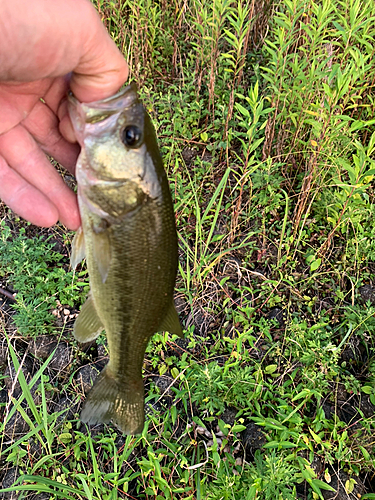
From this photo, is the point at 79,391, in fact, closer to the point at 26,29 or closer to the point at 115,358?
the point at 115,358

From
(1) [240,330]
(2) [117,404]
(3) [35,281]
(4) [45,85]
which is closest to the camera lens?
(2) [117,404]

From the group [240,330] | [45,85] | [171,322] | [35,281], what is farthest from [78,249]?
[240,330]

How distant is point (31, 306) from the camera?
2736 millimetres

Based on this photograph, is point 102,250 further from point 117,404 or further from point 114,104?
point 117,404

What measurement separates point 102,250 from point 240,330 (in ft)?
4.94

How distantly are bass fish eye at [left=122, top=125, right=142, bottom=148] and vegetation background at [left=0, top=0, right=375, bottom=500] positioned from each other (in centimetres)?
98

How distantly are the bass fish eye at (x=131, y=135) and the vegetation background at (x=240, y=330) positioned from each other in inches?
38.5

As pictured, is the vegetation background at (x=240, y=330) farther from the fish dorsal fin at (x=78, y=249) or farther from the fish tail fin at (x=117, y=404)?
the fish dorsal fin at (x=78, y=249)

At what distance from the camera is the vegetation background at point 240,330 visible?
7.38 feet

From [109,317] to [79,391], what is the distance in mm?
1079

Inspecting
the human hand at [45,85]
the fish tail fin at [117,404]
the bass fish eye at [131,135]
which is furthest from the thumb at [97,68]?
the fish tail fin at [117,404]

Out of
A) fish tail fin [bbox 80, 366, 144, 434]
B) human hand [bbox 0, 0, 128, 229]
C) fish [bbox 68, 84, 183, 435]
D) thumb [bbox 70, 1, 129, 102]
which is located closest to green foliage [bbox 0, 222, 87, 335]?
human hand [bbox 0, 0, 128, 229]

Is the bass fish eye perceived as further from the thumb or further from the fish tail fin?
the fish tail fin

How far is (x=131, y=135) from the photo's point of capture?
5.54 feet
